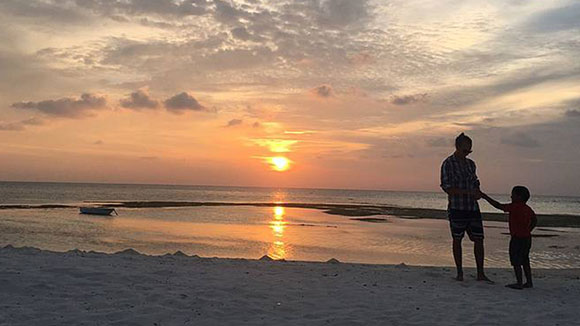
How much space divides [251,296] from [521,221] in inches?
190

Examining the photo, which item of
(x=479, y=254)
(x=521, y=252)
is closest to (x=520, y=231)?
(x=521, y=252)

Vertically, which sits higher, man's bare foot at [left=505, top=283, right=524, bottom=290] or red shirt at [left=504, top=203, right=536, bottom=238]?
red shirt at [left=504, top=203, right=536, bottom=238]

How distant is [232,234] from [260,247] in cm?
606

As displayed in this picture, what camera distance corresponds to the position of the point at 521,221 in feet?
28.0

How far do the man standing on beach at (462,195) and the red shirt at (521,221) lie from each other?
1.74ft

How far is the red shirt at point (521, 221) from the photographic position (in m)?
8.52

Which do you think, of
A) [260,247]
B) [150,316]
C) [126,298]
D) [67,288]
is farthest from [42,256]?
[260,247]

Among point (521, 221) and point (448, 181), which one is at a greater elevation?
point (448, 181)

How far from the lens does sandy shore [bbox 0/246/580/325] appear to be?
19.4 ft

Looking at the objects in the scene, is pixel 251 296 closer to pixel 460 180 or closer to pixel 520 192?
pixel 460 180

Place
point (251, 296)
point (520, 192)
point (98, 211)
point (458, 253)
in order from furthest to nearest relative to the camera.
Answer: point (98, 211) < point (458, 253) < point (520, 192) < point (251, 296)

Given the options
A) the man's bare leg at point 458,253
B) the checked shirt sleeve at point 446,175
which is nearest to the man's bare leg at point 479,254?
the man's bare leg at point 458,253

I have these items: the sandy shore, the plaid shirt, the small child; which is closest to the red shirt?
the small child

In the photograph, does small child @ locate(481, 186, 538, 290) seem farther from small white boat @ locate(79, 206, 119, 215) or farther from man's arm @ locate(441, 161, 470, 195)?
small white boat @ locate(79, 206, 119, 215)
